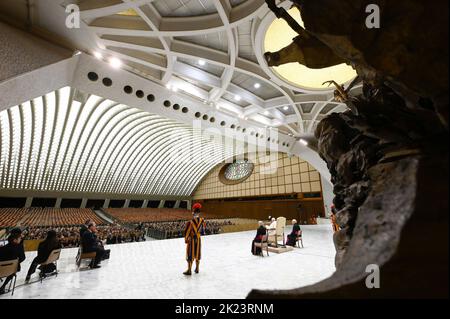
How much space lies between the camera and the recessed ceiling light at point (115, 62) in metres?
8.73

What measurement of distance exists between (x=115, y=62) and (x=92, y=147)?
45.2ft

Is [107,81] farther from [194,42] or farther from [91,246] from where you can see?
[91,246]

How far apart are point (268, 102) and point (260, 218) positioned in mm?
15562

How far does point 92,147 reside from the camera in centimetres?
1967

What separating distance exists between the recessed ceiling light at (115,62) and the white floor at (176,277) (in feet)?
24.8

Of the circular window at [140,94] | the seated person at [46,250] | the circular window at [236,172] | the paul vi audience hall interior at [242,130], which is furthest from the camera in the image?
the circular window at [236,172]

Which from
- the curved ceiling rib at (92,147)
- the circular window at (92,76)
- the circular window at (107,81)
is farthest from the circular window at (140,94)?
the curved ceiling rib at (92,147)

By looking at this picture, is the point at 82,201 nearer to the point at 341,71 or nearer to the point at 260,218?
the point at 260,218

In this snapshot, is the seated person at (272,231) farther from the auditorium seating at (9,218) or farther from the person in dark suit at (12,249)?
the auditorium seating at (9,218)

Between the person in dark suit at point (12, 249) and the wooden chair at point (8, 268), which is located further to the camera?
the person in dark suit at point (12, 249)

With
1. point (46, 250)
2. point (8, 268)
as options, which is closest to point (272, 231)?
point (46, 250)

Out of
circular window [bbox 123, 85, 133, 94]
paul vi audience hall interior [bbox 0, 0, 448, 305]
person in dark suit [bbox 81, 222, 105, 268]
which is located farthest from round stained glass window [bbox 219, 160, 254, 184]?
person in dark suit [bbox 81, 222, 105, 268]

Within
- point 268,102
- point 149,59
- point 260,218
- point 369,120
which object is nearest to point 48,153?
point 149,59

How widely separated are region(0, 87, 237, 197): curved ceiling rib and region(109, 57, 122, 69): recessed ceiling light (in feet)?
16.6
